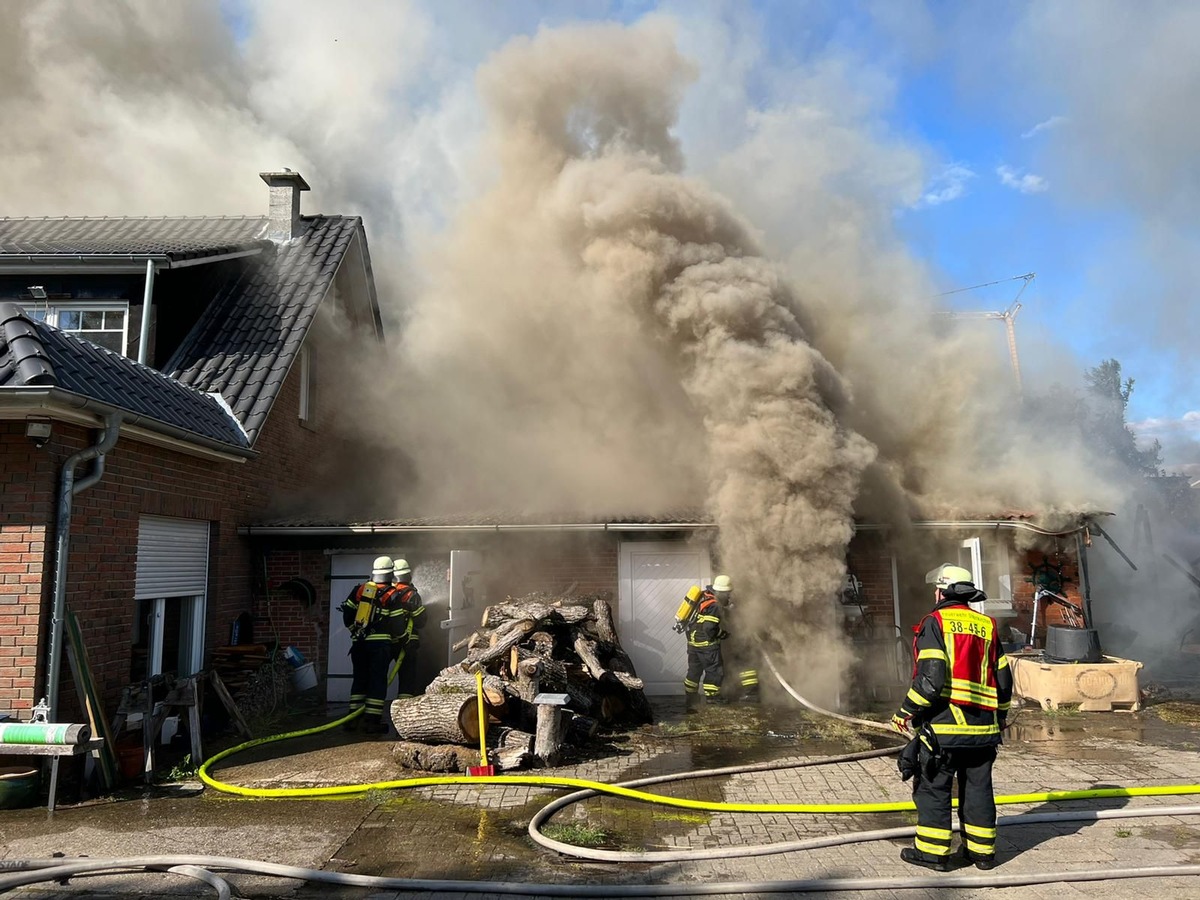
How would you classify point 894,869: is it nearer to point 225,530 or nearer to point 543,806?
point 543,806

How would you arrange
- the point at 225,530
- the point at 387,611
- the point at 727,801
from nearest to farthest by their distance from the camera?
the point at 727,801 < the point at 387,611 < the point at 225,530

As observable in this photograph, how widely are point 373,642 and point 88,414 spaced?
11.2ft

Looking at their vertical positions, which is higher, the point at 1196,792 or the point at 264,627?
the point at 264,627

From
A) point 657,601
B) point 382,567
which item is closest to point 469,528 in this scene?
point 382,567

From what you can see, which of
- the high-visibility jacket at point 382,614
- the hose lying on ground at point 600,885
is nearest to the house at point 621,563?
the high-visibility jacket at point 382,614

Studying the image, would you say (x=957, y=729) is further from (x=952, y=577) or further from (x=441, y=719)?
(x=441, y=719)

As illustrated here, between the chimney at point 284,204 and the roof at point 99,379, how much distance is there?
175 inches

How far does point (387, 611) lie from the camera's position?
816cm

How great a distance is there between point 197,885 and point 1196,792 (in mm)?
6492

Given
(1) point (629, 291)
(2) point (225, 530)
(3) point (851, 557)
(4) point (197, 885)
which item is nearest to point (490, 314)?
(1) point (629, 291)

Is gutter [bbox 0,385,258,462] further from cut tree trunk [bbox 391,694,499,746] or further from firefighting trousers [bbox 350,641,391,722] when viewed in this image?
cut tree trunk [bbox 391,694,499,746]

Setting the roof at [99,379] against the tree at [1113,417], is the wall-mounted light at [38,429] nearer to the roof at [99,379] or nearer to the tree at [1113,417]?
the roof at [99,379]

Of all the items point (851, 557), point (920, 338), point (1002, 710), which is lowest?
point (1002, 710)

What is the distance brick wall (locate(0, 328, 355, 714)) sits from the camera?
6059 millimetres
